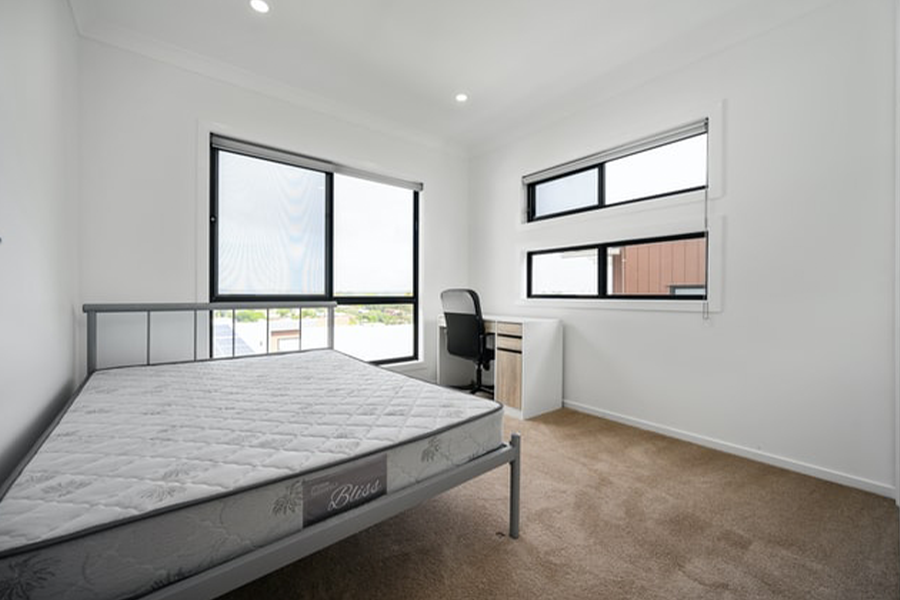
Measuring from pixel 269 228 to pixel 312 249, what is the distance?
13.9 inches

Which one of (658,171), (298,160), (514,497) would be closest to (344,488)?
(514,497)

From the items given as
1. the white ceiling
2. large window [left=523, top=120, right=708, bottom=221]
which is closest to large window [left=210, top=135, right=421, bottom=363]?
the white ceiling

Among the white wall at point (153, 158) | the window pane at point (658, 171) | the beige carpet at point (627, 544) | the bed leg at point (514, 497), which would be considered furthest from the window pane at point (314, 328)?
the window pane at point (658, 171)

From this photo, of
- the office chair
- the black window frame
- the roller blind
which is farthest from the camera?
the office chair

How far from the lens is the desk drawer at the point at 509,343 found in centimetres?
294

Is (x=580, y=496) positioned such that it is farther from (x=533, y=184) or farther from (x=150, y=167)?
(x=150, y=167)

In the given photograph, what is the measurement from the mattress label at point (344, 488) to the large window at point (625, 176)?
2.54 metres

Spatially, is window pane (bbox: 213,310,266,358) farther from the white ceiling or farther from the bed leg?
A: the bed leg

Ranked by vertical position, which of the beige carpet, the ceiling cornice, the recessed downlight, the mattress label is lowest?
the beige carpet

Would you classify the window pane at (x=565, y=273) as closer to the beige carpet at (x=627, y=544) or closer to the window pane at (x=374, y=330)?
the window pane at (x=374, y=330)

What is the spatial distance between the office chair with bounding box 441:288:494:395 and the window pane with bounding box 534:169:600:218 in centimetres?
110

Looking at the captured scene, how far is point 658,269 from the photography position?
2652 millimetres

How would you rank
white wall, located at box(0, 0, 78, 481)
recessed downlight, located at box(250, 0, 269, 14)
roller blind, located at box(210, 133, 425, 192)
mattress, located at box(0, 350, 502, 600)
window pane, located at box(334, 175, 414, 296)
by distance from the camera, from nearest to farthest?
1. mattress, located at box(0, 350, 502, 600)
2. white wall, located at box(0, 0, 78, 481)
3. recessed downlight, located at box(250, 0, 269, 14)
4. roller blind, located at box(210, 133, 425, 192)
5. window pane, located at box(334, 175, 414, 296)

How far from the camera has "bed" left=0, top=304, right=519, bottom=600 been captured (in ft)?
2.31
